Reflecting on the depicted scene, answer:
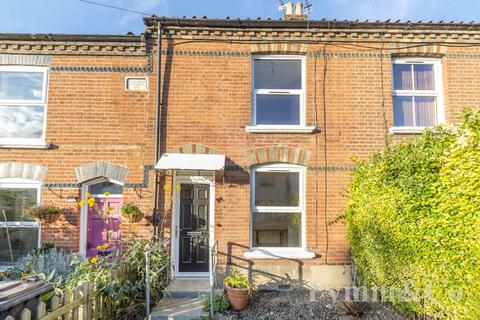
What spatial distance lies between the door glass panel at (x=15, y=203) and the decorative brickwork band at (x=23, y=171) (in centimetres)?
40

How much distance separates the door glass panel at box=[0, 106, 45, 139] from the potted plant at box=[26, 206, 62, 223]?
179cm

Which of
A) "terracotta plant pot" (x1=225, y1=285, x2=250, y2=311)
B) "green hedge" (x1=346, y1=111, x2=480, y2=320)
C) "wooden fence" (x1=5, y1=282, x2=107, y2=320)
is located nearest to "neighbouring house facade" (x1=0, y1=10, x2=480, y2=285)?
"terracotta plant pot" (x1=225, y1=285, x2=250, y2=311)

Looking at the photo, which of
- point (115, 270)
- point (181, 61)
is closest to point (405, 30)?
point (181, 61)

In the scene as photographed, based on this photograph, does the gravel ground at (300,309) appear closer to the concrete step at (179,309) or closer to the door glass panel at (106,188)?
the concrete step at (179,309)

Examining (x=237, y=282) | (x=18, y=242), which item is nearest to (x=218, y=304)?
(x=237, y=282)

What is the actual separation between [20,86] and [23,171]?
6.85ft

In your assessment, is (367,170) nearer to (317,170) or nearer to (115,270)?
(317,170)

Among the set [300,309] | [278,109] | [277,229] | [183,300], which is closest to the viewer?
[300,309]

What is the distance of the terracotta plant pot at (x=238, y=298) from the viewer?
5.33 meters

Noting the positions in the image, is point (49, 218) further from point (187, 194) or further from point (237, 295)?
point (237, 295)

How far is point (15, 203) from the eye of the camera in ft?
22.3

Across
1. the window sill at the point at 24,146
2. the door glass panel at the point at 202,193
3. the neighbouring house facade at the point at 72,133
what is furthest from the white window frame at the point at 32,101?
the door glass panel at the point at 202,193

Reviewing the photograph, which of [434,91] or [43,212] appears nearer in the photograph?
[43,212]

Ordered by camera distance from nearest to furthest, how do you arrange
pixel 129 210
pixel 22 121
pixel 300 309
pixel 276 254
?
pixel 300 309 → pixel 129 210 → pixel 276 254 → pixel 22 121
